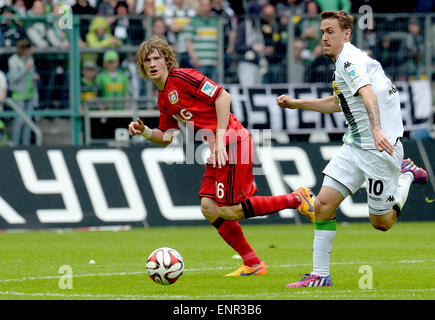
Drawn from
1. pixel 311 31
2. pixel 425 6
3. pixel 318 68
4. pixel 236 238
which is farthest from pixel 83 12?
pixel 236 238

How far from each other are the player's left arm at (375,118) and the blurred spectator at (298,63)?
943 centimetres

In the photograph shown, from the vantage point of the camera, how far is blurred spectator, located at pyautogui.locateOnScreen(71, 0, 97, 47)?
17.4 meters

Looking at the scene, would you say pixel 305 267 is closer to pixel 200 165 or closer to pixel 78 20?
pixel 200 165

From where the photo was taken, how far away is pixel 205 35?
57.4 feet

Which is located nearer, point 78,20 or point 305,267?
point 305,267

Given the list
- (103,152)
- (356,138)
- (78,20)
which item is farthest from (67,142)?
(356,138)

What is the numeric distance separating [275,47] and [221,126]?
8.21 meters

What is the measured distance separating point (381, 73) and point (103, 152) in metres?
8.58

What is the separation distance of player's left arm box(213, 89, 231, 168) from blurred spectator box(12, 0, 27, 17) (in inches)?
346

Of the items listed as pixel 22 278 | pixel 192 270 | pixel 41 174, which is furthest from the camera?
pixel 41 174

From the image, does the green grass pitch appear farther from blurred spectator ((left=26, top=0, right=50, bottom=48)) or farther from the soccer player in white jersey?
blurred spectator ((left=26, top=0, right=50, bottom=48))

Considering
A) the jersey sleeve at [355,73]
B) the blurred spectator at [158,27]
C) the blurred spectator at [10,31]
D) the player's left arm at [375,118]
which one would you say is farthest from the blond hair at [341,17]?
the blurred spectator at [10,31]

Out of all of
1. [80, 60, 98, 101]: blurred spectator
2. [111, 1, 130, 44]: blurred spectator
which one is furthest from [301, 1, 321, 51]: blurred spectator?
[80, 60, 98, 101]: blurred spectator

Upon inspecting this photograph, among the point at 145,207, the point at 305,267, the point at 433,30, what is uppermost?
the point at 433,30
